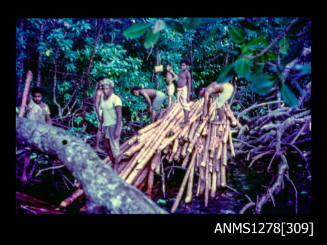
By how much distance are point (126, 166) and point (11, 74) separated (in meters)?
1.62

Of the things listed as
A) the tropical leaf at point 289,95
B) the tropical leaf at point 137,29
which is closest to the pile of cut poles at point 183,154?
the tropical leaf at point 289,95

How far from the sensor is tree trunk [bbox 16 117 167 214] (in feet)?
5.32

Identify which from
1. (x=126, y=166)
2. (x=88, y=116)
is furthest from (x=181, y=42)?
(x=126, y=166)

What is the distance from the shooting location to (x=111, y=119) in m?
2.75

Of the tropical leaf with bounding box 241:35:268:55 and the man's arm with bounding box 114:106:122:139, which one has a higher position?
the tropical leaf with bounding box 241:35:268:55

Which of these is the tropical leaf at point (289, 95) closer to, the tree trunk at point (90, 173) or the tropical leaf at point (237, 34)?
the tropical leaf at point (237, 34)

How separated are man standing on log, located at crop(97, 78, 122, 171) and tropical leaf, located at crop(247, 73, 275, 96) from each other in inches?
68.7

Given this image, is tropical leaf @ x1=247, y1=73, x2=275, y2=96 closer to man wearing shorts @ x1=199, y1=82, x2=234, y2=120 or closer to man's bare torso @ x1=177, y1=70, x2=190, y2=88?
man wearing shorts @ x1=199, y1=82, x2=234, y2=120

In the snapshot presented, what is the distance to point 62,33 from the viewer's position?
3256 millimetres

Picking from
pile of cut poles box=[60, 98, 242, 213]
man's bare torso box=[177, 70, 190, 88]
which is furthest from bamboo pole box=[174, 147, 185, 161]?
man's bare torso box=[177, 70, 190, 88]

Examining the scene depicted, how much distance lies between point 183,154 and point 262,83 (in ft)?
5.48

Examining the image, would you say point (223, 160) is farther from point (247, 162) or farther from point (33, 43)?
point (33, 43)

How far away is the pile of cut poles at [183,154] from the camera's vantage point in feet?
8.11

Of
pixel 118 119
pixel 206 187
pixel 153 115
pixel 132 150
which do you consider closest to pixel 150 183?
pixel 132 150
